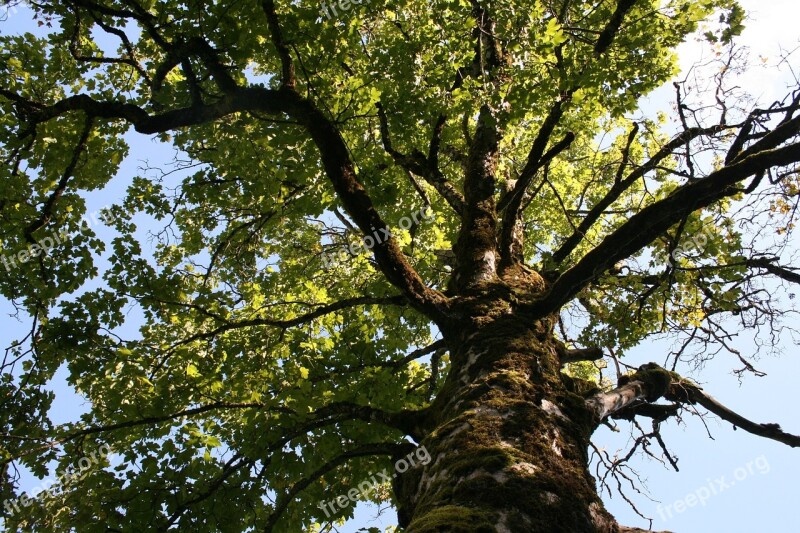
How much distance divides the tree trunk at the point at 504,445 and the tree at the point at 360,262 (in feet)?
0.08

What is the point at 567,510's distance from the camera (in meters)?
2.74

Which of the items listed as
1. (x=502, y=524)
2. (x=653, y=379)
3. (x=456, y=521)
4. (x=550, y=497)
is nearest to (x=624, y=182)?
(x=653, y=379)

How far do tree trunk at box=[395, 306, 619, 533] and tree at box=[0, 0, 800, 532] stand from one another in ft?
0.08

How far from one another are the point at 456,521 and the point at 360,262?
648cm

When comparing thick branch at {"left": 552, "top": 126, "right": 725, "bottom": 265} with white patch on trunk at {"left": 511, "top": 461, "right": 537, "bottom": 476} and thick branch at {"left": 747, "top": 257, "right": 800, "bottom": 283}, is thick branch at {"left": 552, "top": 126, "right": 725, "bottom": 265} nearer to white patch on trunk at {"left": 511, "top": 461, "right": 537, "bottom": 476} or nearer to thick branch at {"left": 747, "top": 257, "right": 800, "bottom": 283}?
thick branch at {"left": 747, "top": 257, "right": 800, "bottom": 283}

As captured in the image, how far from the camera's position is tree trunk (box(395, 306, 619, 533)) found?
2.62 m

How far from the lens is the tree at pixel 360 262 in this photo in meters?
4.16

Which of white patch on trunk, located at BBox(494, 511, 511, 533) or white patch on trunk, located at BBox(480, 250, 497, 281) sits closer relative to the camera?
white patch on trunk, located at BBox(494, 511, 511, 533)

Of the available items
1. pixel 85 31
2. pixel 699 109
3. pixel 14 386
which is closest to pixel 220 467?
pixel 14 386

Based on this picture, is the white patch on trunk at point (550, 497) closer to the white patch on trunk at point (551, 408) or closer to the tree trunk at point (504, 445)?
the tree trunk at point (504, 445)

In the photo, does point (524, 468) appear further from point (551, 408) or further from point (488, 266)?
point (488, 266)

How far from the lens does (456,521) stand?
2412 mm

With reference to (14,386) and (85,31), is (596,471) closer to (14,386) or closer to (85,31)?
(14,386)

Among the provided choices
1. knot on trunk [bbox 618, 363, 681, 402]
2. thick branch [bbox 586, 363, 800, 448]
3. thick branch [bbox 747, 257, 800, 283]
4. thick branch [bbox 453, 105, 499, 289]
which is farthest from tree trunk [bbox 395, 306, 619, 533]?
thick branch [bbox 747, 257, 800, 283]
